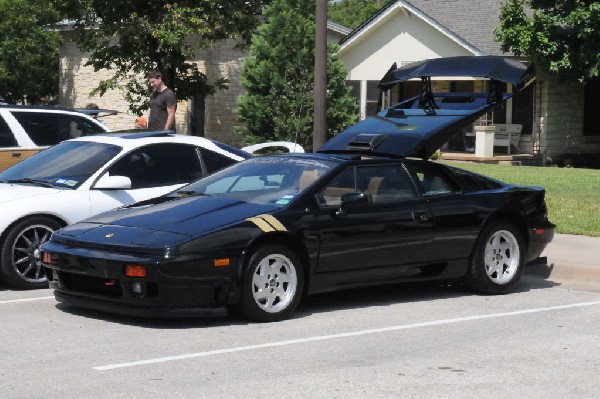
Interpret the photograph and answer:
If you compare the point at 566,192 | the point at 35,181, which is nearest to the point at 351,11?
the point at 566,192

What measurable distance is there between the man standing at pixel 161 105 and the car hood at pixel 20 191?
4.30m

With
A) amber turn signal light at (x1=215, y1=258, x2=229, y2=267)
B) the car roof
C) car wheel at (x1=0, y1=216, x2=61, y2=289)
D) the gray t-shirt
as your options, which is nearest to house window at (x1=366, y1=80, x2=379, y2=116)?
the gray t-shirt

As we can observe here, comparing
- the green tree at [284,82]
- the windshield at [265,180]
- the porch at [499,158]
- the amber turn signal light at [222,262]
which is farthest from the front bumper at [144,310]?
the porch at [499,158]

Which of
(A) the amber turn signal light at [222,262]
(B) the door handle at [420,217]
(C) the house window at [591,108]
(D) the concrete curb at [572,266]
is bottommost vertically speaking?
(D) the concrete curb at [572,266]

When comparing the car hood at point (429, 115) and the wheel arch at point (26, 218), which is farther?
the car hood at point (429, 115)

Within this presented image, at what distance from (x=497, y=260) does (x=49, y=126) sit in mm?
6179

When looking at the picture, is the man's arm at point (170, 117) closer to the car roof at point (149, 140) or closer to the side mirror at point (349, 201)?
the car roof at point (149, 140)

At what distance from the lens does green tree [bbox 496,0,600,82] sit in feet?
92.6

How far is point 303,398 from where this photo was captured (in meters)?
6.56

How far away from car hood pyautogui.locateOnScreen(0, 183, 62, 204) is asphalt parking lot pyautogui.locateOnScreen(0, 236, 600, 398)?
89 cm

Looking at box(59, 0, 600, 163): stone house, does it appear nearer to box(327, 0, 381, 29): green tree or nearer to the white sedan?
the white sedan

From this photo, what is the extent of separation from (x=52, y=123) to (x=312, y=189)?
219 inches

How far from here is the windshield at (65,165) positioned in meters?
11.1

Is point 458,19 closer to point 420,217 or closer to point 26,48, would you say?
point 26,48
